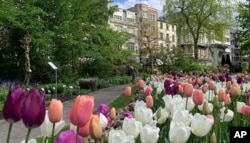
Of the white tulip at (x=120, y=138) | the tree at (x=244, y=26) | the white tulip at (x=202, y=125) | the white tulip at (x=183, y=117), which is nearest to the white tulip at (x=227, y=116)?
the white tulip at (x=183, y=117)

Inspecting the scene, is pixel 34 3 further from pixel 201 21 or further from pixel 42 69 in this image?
pixel 201 21

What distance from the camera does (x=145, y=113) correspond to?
2461mm

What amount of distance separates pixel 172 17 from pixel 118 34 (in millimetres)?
20963

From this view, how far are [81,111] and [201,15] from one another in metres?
53.1

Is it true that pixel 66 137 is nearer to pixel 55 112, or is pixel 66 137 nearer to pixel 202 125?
pixel 55 112

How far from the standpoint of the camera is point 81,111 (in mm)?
1728

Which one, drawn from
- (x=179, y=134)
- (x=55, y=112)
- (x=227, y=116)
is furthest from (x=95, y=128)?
(x=227, y=116)

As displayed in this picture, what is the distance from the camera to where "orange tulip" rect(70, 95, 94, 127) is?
5.67ft

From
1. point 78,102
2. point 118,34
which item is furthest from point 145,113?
point 118,34

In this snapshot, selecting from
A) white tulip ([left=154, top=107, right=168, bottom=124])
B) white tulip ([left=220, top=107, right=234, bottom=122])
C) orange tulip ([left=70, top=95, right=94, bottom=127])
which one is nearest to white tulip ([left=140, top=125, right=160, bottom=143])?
orange tulip ([left=70, top=95, right=94, bottom=127])

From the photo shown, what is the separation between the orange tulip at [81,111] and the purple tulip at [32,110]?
0.49ft

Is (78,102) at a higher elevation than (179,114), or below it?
→ higher

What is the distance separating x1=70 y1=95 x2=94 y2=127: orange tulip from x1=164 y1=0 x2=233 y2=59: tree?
1994 inches

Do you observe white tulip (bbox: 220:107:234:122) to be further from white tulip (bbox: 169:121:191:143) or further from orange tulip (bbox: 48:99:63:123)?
orange tulip (bbox: 48:99:63:123)
